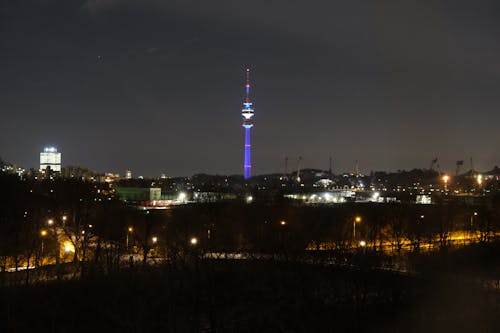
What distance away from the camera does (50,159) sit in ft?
284

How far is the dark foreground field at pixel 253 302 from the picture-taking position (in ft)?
35.8

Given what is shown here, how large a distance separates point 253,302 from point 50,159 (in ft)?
263

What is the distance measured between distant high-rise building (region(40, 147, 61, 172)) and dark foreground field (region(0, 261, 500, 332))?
7595 centimetres

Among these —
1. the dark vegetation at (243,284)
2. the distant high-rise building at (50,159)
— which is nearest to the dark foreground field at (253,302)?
the dark vegetation at (243,284)

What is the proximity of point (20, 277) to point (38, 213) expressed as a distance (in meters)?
8.64

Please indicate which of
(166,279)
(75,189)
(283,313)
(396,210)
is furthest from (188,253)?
(75,189)

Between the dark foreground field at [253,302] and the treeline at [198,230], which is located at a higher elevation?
the treeline at [198,230]

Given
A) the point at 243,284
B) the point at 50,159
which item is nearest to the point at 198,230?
the point at 243,284

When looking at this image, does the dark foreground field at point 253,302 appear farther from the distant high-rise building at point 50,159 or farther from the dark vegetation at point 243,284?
the distant high-rise building at point 50,159

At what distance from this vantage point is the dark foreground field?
10.9 meters

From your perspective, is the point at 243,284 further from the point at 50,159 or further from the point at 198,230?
the point at 50,159

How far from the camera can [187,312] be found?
454 inches

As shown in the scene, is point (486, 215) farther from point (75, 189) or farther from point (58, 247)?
point (75, 189)

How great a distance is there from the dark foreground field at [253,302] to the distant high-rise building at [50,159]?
75946mm
